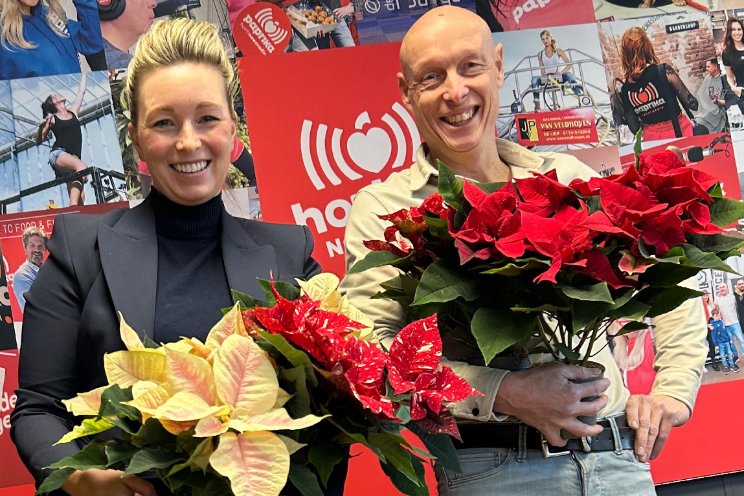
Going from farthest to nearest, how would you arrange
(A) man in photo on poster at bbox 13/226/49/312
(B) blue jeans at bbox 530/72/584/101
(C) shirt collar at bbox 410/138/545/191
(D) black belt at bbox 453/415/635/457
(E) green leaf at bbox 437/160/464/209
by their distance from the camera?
(B) blue jeans at bbox 530/72/584/101
(A) man in photo on poster at bbox 13/226/49/312
(C) shirt collar at bbox 410/138/545/191
(D) black belt at bbox 453/415/635/457
(E) green leaf at bbox 437/160/464/209

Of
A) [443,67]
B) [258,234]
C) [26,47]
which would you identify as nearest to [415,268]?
[258,234]

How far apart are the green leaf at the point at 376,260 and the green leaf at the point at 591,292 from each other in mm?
289

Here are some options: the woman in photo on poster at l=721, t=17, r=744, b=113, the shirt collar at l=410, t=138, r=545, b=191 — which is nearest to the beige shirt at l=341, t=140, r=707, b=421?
the shirt collar at l=410, t=138, r=545, b=191

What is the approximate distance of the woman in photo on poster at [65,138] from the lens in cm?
313

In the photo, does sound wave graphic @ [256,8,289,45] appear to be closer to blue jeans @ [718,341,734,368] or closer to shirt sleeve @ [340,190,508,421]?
shirt sleeve @ [340,190,508,421]

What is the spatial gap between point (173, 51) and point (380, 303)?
59cm

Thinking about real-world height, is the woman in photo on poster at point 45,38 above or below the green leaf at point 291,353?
above

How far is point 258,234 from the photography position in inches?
71.7

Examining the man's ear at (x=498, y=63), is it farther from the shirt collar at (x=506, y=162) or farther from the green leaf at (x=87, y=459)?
the green leaf at (x=87, y=459)

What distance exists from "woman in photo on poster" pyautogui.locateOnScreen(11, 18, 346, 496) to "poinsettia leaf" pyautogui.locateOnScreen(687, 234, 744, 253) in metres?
0.67

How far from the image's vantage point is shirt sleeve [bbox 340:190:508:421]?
63.9 inches

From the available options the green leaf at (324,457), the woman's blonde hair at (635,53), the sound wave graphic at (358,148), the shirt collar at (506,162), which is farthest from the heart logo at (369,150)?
the green leaf at (324,457)

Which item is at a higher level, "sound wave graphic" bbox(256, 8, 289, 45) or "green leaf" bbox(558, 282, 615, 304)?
"sound wave graphic" bbox(256, 8, 289, 45)

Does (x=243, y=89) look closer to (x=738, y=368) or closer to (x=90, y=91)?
(x=90, y=91)
